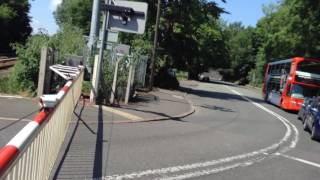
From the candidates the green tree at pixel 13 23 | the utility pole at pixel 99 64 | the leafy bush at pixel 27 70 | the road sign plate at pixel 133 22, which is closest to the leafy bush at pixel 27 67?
the leafy bush at pixel 27 70

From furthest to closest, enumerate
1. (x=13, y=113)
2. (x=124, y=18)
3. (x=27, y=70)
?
(x=27, y=70) → (x=124, y=18) → (x=13, y=113)

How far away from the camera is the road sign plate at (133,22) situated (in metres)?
18.1

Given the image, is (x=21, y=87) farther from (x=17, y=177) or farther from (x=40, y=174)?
(x=17, y=177)

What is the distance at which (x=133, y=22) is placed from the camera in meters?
18.2

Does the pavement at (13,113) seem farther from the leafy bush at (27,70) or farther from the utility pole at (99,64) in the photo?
the utility pole at (99,64)

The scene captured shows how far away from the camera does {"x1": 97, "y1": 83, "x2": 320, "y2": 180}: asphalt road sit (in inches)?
386

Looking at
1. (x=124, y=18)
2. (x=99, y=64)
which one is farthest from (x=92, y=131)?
(x=99, y=64)

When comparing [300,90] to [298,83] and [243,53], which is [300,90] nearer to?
[298,83]

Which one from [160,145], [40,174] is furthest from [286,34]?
[40,174]

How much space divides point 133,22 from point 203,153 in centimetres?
715

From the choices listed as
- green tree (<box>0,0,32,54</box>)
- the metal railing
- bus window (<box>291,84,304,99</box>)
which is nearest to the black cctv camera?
the metal railing

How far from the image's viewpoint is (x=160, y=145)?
1245 cm

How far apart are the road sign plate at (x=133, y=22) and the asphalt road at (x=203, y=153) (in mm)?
3144

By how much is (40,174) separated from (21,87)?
42.1ft
